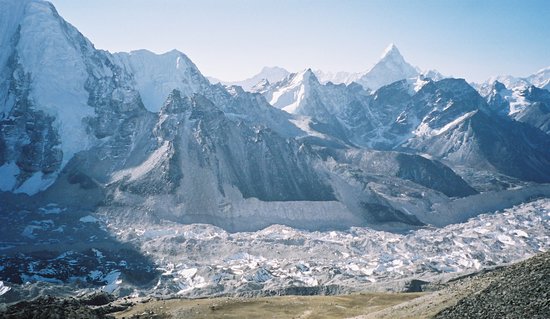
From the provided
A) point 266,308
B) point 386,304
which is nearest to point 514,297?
point 386,304

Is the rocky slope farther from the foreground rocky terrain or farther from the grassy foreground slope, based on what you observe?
the grassy foreground slope

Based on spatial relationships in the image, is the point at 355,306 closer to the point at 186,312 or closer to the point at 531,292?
the point at 186,312

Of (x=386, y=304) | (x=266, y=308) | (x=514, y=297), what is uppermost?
(x=514, y=297)

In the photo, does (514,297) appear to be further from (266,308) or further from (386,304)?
(266,308)

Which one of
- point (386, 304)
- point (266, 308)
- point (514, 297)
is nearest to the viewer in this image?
point (514, 297)

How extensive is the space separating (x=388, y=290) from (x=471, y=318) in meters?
106

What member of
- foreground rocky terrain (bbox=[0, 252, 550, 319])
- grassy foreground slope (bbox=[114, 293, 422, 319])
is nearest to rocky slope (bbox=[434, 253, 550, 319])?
foreground rocky terrain (bbox=[0, 252, 550, 319])

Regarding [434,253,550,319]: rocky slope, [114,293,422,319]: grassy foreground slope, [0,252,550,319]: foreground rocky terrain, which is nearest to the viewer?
[434,253,550,319]: rocky slope

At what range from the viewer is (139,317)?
100 metres

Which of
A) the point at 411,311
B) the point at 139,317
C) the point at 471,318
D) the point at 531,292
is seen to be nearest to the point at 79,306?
the point at 139,317

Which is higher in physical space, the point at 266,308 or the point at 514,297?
the point at 514,297

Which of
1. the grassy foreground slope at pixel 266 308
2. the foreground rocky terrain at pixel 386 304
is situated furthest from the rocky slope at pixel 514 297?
the grassy foreground slope at pixel 266 308

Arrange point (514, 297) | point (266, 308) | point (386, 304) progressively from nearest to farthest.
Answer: point (514, 297) < point (266, 308) < point (386, 304)

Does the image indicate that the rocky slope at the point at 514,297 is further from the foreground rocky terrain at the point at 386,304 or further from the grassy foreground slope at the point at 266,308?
the grassy foreground slope at the point at 266,308
